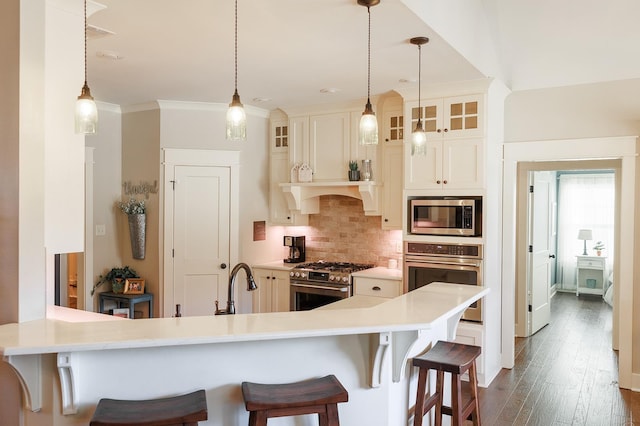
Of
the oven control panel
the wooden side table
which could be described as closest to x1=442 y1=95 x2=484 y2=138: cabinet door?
the oven control panel

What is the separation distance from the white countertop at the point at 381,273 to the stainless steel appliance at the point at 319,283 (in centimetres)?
11

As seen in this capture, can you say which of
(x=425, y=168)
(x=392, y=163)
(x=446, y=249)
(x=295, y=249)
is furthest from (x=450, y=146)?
(x=295, y=249)

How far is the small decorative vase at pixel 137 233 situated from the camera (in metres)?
5.30

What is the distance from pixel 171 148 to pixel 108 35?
6.90 ft

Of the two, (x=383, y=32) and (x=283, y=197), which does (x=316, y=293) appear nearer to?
(x=283, y=197)

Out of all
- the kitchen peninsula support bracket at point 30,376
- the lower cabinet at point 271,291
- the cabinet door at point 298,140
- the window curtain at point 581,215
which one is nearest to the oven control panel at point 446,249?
the lower cabinet at point 271,291

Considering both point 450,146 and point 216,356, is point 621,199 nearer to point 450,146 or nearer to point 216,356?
point 450,146

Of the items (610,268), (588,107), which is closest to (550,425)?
(588,107)

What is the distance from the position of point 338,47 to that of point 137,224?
10.1 feet

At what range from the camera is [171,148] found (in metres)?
5.25

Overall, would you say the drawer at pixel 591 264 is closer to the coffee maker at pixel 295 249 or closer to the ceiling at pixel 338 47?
the ceiling at pixel 338 47

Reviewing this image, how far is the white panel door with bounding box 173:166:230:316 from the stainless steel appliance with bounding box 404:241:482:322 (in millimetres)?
2065

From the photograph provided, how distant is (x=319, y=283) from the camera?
17.0 feet

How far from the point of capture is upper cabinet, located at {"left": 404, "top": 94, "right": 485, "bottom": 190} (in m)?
4.32
